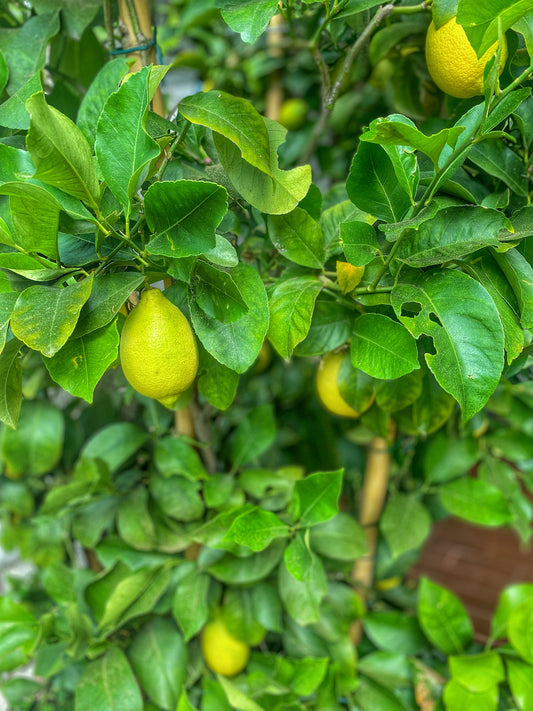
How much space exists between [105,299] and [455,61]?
32cm

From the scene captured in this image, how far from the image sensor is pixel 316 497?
0.57 meters

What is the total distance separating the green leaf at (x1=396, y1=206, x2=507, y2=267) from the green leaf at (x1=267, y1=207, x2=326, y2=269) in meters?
0.08

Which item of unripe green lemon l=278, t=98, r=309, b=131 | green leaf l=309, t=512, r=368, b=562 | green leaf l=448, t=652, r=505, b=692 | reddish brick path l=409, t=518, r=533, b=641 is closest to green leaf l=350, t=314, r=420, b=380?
green leaf l=309, t=512, r=368, b=562

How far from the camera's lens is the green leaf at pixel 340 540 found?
0.72m

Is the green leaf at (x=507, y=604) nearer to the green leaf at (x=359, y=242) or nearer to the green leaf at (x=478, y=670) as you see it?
the green leaf at (x=478, y=670)

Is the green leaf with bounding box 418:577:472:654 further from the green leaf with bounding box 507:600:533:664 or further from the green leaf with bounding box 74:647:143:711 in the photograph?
the green leaf with bounding box 74:647:143:711

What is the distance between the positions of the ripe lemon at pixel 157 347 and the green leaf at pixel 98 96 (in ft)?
0.47

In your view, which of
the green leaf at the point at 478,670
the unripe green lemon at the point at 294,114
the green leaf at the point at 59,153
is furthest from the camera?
the unripe green lemon at the point at 294,114

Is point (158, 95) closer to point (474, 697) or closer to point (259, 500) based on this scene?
point (259, 500)

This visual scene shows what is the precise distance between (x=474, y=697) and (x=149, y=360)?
0.54 meters

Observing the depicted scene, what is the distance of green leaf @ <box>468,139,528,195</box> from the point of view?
1.58 ft

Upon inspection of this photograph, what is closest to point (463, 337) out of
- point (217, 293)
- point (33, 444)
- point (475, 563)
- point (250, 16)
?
point (217, 293)

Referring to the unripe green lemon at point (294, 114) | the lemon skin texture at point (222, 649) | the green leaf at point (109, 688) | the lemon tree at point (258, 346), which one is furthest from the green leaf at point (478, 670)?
the unripe green lemon at point (294, 114)

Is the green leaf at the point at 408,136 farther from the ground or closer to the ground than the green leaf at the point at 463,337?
farther from the ground
